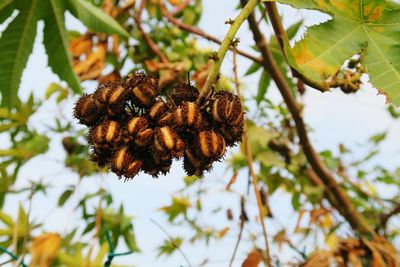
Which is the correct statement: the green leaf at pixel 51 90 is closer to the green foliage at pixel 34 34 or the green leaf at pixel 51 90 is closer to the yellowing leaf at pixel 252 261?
the green foliage at pixel 34 34

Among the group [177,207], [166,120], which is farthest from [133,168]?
[177,207]

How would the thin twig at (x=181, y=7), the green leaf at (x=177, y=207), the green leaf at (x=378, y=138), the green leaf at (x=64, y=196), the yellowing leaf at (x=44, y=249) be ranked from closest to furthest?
the yellowing leaf at (x=44, y=249)
the green leaf at (x=64, y=196)
the thin twig at (x=181, y=7)
the green leaf at (x=177, y=207)
the green leaf at (x=378, y=138)

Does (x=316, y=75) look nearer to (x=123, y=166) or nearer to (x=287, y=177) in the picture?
(x=123, y=166)

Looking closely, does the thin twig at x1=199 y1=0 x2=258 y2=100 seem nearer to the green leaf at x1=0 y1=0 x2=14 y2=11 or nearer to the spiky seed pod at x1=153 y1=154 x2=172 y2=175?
the spiky seed pod at x1=153 y1=154 x2=172 y2=175

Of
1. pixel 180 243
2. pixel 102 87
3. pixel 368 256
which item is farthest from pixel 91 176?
pixel 102 87

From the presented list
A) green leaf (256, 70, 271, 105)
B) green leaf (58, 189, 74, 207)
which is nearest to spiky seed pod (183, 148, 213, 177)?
green leaf (256, 70, 271, 105)

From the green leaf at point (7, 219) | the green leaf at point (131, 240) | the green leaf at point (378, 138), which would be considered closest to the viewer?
the green leaf at point (7, 219)

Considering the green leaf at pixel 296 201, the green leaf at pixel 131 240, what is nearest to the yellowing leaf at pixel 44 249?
the green leaf at pixel 131 240
